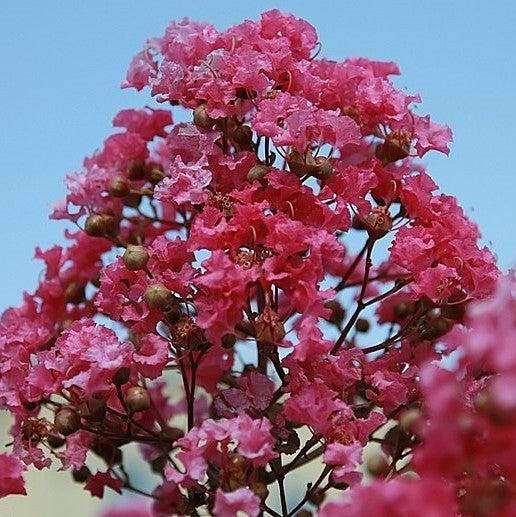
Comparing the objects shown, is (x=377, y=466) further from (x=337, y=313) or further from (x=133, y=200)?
(x=133, y=200)

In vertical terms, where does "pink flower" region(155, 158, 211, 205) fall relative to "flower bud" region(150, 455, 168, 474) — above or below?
above

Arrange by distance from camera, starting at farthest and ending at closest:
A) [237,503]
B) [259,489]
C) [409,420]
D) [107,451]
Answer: [107,451]
[409,420]
[259,489]
[237,503]

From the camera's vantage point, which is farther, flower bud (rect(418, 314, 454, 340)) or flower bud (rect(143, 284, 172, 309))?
flower bud (rect(418, 314, 454, 340))

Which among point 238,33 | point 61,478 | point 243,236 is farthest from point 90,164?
point 61,478

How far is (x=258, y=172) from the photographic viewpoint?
1451 mm

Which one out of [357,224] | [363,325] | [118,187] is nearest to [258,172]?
[357,224]

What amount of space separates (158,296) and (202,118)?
0.83 feet

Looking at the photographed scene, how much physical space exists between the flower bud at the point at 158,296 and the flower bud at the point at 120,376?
0.29ft

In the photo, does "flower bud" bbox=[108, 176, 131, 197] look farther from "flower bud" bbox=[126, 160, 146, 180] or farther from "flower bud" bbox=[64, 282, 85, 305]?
"flower bud" bbox=[64, 282, 85, 305]

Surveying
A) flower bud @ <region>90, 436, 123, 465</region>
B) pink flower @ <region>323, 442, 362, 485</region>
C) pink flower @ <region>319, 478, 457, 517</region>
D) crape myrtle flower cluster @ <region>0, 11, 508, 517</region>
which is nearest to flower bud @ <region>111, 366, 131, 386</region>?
crape myrtle flower cluster @ <region>0, 11, 508, 517</region>

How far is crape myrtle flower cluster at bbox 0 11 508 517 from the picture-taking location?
1369mm

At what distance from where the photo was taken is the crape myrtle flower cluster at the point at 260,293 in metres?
1.37

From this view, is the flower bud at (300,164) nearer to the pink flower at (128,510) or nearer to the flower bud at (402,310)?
the flower bud at (402,310)

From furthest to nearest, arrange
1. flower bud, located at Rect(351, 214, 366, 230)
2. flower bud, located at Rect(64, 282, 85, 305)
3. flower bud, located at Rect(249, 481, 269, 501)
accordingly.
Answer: flower bud, located at Rect(64, 282, 85, 305) < flower bud, located at Rect(351, 214, 366, 230) < flower bud, located at Rect(249, 481, 269, 501)
